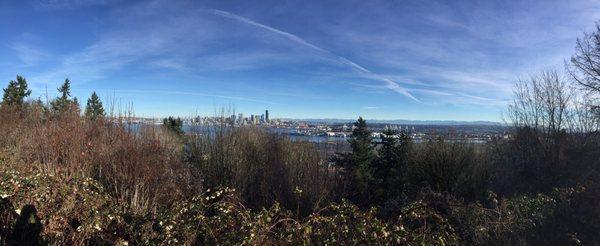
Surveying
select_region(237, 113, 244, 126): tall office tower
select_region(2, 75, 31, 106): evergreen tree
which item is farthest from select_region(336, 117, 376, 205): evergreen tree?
select_region(2, 75, 31, 106): evergreen tree

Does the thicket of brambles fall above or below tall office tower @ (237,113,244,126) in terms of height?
below

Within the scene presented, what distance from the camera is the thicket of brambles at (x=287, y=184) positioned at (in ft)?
11.8

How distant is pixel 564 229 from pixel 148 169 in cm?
649

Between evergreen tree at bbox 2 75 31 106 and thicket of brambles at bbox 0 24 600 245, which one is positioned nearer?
thicket of brambles at bbox 0 24 600 245

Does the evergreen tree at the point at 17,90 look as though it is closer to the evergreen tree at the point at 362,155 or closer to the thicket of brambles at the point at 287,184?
the thicket of brambles at the point at 287,184

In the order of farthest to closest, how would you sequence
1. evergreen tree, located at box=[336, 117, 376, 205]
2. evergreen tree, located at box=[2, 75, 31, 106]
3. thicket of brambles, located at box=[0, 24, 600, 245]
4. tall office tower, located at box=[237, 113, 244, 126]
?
1. evergreen tree, located at box=[2, 75, 31, 106]
2. evergreen tree, located at box=[336, 117, 376, 205]
3. tall office tower, located at box=[237, 113, 244, 126]
4. thicket of brambles, located at box=[0, 24, 600, 245]

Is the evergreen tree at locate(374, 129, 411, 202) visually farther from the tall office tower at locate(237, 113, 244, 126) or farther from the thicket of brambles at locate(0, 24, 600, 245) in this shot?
the tall office tower at locate(237, 113, 244, 126)

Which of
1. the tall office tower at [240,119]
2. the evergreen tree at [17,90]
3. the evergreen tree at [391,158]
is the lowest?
the evergreen tree at [391,158]

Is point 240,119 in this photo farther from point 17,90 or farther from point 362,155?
point 17,90

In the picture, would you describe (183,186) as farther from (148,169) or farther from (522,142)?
(522,142)

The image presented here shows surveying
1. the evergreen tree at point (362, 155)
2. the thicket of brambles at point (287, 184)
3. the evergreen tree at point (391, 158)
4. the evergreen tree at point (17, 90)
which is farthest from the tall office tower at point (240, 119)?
the evergreen tree at point (17, 90)

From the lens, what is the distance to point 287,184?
9.96 metres

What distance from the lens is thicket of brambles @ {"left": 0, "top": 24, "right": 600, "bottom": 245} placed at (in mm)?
3609

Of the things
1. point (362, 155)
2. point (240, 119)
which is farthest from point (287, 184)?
point (362, 155)
